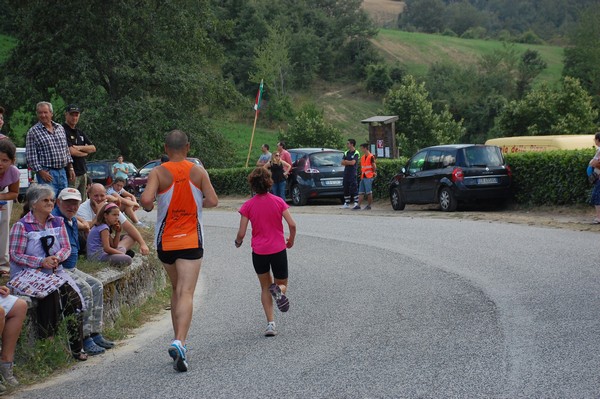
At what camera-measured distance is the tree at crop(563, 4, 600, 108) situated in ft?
303

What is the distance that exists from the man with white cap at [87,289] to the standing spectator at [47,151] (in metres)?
2.71

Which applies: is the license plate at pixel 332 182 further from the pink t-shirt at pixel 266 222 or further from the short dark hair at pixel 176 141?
the short dark hair at pixel 176 141

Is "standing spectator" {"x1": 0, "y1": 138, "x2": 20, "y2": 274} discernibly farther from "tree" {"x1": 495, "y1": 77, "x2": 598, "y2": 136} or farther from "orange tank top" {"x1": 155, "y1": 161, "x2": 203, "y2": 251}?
"tree" {"x1": 495, "y1": 77, "x2": 598, "y2": 136}

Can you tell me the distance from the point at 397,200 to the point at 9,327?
19.3m

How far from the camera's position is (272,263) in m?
9.33

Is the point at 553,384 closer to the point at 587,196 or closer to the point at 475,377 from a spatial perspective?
the point at 475,377

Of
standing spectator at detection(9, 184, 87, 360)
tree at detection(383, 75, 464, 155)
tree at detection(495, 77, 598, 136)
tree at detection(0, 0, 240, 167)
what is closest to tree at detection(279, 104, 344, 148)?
tree at detection(383, 75, 464, 155)

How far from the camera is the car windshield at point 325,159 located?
95.6 feet

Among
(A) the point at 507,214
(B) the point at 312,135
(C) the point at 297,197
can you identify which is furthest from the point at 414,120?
(A) the point at 507,214

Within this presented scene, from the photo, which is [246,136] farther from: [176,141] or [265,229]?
[176,141]

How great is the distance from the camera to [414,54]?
11788 centimetres

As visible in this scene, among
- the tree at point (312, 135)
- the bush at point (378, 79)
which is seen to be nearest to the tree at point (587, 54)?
the bush at point (378, 79)

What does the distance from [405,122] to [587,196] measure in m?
41.6

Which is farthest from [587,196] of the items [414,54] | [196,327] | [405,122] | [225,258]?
[414,54]
